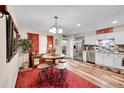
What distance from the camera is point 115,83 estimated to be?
12.0 feet

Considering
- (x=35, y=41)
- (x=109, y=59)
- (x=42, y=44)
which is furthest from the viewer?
(x=42, y=44)

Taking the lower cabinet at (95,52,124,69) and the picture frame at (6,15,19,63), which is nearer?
the picture frame at (6,15,19,63)

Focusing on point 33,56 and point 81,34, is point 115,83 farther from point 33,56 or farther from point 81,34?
point 81,34

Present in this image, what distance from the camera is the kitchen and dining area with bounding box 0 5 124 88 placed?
3528 mm

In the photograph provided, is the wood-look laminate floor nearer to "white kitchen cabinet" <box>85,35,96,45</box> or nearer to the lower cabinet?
the lower cabinet

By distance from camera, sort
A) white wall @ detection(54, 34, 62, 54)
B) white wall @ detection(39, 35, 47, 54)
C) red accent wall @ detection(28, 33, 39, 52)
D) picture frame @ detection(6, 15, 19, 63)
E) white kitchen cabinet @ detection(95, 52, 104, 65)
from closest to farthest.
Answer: picture frame @ detection(6, 15, 19, 63)
white kitchen cabinet @ detection(95, 52, 104, 65)
red accent wall @ detection(28, 33, 39, 52)
white wall @ detection(39, 35, 47, 54)
white wall @ detection(54, 34, 62, 54)

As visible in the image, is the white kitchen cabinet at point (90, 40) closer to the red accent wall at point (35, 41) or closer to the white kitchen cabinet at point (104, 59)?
the white kitchen cabinet at point (104, 59)

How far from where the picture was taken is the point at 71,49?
9594 mm

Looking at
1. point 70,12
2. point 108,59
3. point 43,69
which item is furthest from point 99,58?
point 70,12

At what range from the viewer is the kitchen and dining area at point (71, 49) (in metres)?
3.53

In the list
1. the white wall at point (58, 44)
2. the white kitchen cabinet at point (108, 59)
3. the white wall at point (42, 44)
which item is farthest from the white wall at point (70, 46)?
the white kitchen cabinet at point (108, 59)

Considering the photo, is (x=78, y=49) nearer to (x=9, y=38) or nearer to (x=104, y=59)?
(x=104, y=59)

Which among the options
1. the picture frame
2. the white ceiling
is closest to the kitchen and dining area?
the white ceiling
